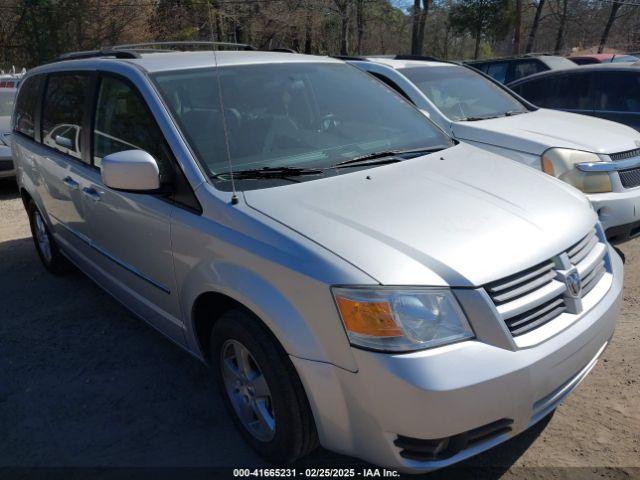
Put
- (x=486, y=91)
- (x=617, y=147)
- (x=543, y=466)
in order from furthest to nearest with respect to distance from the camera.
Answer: (x=486, y=91) < (x=617, y=147) < (x=543, y=466)

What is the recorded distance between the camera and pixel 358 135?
11.0 feet

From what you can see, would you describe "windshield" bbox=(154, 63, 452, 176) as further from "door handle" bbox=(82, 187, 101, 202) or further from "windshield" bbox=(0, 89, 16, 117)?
"windshield" bbox=(0, 89, 16, 117)

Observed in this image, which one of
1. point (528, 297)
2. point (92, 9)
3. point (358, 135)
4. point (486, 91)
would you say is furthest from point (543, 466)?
point (92, 9)

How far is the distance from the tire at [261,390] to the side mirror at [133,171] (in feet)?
2.40

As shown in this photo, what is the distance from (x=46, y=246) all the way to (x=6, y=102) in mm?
6271

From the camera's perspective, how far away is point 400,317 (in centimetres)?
205

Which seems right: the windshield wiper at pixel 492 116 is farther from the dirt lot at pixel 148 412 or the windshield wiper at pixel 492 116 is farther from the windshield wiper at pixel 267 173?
the windshield wiper at pixel 267 173

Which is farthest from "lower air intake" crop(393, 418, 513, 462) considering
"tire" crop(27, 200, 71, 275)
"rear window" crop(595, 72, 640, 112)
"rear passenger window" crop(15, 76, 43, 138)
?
"rear window" crop(595, 72, 640, 112)

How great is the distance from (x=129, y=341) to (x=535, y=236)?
2768 mm

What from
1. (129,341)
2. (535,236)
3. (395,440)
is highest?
(535,236)

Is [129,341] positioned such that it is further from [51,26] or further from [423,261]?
[51,26]

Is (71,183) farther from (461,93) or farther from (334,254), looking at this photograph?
(461,93)

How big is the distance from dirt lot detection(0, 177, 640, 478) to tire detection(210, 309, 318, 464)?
19cm

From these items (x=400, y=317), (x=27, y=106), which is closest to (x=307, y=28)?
(x=27, y=106)
